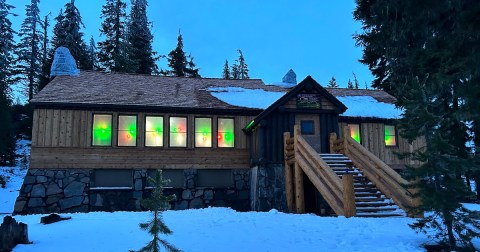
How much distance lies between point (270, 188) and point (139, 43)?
28.8 metres

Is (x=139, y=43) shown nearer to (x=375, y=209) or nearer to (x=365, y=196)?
(x=365, y=196)

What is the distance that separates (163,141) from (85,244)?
34.7ft

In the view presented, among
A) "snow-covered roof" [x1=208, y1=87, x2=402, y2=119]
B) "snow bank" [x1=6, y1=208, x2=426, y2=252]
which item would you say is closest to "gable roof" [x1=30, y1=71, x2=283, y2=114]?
"snow-covered roof" [x1=208, y1=87, x2=402, y2=119]

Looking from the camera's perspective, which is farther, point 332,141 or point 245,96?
point 245,96

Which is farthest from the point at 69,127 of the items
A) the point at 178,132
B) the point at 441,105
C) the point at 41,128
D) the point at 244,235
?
the point at 441,105

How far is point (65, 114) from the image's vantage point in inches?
666

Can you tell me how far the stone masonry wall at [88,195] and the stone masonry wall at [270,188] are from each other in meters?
1.81

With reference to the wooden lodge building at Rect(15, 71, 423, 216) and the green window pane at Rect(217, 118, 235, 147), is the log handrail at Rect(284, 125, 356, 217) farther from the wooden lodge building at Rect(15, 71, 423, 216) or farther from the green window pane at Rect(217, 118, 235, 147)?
the green window pane at Rect(217, 118, 235, 147)

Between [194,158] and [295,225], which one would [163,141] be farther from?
[295,225]

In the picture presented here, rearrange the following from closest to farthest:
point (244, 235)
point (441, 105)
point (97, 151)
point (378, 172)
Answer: point (441, 105)
point (244, 235)
point (378, 172)
point (97, 151)

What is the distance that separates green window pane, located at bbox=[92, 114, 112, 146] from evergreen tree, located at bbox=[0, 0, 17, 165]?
1606cm

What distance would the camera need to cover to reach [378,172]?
43.2 ft

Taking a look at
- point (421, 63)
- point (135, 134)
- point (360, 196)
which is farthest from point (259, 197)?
point (421, 63)

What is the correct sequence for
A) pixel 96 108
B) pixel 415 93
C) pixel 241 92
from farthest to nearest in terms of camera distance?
pixel 241 92
pixel 96 108
pixel 415 93
